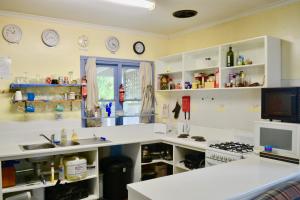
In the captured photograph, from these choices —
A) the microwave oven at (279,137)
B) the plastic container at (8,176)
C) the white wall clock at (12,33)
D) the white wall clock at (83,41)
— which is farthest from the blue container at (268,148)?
the white wall clock at (12,33)

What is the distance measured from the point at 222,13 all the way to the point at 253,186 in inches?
95.8

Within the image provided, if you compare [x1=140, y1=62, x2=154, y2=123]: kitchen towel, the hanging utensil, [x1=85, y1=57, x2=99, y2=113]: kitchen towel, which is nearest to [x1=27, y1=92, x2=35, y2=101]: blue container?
[x1=85, y1=57, x2=99, y2=113]: kitchen towel

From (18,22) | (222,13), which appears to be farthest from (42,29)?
(222,13)

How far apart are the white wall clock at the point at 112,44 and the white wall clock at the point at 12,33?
1.28 m

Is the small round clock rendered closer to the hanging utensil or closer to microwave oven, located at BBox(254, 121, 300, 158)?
the hanging utensil

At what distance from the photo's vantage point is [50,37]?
11.6ft

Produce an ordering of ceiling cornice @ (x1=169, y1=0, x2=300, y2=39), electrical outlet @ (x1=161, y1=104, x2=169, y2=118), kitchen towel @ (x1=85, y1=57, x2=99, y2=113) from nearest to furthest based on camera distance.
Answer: ceiling cornice @ (x1=169, y1=0, x2=300, y2=39), kitchen towel @ (x1=85, y1=57, x2=99, y2=113), electrical outlet @ (x1=161, y1=104, x2=169, y2=118)

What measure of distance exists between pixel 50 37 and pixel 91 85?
2.96 ft

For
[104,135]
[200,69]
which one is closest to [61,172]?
[104,135]

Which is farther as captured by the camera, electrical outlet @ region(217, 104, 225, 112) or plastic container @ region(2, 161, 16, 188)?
electrical outlet @ region(217, 104, 225, 112)

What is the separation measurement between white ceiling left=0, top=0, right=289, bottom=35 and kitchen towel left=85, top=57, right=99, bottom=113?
2.11 ft

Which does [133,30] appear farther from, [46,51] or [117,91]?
[46,51]

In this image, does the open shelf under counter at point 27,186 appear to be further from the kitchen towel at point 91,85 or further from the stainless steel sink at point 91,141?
the kitchen towel at point 91,85

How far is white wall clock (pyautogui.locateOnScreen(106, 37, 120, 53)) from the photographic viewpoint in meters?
4.02
